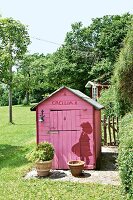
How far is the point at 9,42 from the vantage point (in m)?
16.2

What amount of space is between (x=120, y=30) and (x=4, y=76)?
26.5 metres

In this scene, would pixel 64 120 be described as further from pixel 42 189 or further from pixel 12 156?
pixel 12 156

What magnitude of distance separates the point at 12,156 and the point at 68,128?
380 centimetres

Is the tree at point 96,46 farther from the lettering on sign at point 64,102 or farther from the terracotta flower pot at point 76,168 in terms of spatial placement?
the terracotta flower pot at point 76,168

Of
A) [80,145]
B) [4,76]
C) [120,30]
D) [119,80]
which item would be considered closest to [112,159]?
[80,145]

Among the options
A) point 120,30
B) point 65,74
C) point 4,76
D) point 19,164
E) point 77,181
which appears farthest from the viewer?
point 65,74

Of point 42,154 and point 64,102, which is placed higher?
point 64,102

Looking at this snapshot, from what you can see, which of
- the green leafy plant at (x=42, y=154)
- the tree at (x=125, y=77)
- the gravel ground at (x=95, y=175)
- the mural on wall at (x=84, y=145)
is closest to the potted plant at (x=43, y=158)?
the green leafy plant at (x=42, y=154)

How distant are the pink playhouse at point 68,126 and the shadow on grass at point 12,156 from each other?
62.2 inches

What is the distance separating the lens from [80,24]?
169 feet

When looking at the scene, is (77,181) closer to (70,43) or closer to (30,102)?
(70,43)

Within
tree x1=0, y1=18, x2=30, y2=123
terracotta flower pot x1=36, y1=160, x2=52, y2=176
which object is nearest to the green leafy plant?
terracotta flower pot x1=36, y1=160, x2=52, y2=176

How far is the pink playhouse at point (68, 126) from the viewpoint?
10570 mm

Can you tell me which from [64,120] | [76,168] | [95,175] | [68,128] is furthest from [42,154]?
[95,175]
